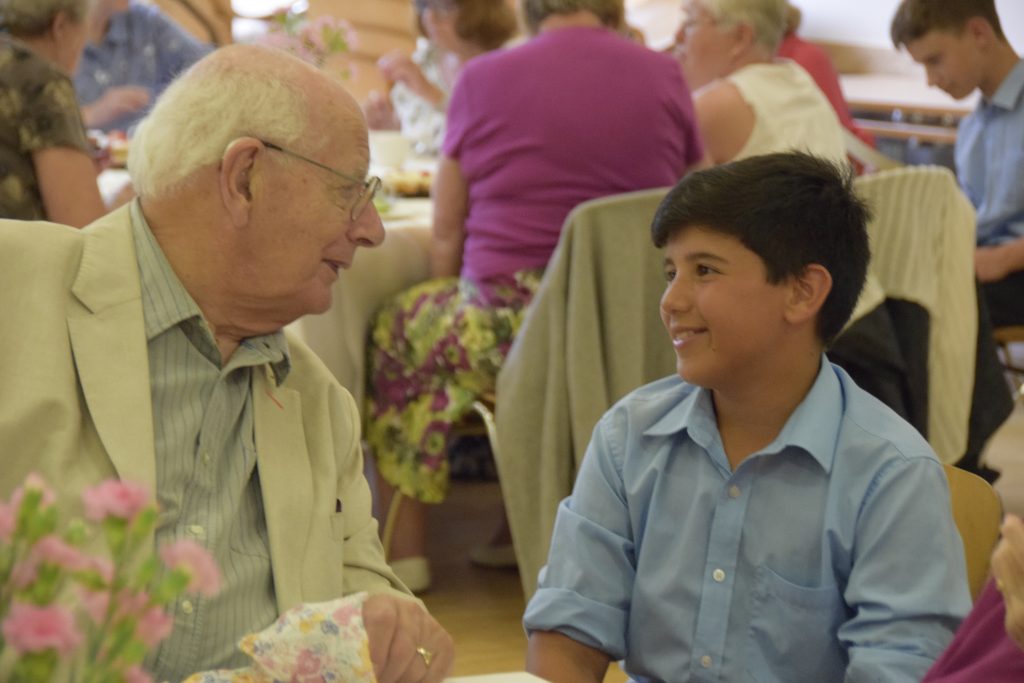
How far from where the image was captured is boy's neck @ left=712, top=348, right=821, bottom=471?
1634 mm

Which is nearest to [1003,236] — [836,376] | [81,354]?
Answer: [836,376]

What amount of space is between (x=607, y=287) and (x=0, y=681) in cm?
209

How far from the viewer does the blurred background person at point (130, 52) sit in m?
4.96

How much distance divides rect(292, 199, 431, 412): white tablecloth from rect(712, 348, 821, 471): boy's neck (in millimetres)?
1601

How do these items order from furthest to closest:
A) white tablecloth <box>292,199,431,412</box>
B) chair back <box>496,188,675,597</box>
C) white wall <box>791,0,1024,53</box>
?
1. white wall <box>791,0,1024,53</box>
2. white tablecloth <box>292,199,431,412</box>
3. chair back <box>496,188,675,597</box>

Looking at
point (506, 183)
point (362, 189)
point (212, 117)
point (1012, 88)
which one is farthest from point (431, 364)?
point (1012, 88)

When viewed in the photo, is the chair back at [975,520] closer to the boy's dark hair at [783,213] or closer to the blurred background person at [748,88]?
the boy's dark hair at [783,213]

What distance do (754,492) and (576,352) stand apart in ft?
3.87

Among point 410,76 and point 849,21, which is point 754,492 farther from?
point 849,21

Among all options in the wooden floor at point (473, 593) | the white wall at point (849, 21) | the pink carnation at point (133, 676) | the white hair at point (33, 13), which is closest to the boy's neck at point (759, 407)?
the pink carnation at point (133, 676)

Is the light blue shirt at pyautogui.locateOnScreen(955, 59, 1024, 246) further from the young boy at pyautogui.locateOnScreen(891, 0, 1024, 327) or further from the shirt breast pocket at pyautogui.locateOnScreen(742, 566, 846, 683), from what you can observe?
the shirt breast pocket at pyautogui.locateOnScreen(742, 566, 846, 683)

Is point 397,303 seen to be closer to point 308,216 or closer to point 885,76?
point 308,216

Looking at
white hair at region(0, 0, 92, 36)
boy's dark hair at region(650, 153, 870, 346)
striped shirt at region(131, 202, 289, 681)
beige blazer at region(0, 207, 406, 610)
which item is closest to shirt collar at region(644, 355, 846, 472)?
boy's dark hair at region(650, 153, 870, 346)

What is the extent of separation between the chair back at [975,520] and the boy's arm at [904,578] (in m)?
0.16
